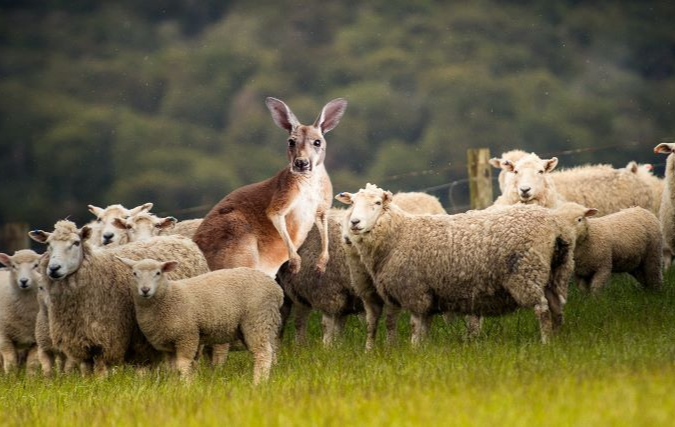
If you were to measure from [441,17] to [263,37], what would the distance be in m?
12.5

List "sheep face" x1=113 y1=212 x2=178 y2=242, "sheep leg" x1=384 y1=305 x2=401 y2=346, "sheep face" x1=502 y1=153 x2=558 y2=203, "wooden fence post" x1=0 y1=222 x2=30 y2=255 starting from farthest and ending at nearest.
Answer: "wooden fence post" x1=0 y1=222 x2=30 y2=255, "sheep face" x1=502 y1=153 x2=558 y2=203, "sheep face" x1=113 y1=212 x2=178 y2=242, "sheep leg" x1=384 y1=305 x2=401 y2=346

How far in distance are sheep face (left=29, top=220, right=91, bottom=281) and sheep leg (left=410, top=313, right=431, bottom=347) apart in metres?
2.67

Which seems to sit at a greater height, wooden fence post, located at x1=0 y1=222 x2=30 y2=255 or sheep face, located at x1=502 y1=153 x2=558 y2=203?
sheep face, located at x1=502 y1=153 x2=558 y2=203

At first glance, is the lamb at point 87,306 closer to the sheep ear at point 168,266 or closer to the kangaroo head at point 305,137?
the sheep ear at point 168,266

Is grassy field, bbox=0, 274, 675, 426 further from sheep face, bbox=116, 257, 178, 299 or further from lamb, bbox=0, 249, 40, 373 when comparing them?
lamb, bbox=0, 249, 40, 373

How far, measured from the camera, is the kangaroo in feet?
33.9

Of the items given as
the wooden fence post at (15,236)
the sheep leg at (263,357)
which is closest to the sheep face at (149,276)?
the sheep leg at (263,357)

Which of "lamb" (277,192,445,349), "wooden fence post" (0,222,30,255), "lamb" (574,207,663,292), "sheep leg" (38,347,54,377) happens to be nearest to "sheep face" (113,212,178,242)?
"lamb" (277,192,445,349)

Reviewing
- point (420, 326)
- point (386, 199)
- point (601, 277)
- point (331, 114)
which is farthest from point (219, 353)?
point (601, 277)

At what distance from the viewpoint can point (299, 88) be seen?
72.8 meters

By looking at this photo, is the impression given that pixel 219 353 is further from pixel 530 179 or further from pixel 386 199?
pixel 530 179

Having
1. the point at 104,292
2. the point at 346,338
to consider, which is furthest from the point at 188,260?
the point at 346,338

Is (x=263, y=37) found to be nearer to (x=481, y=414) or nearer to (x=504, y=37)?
(x=504, y=37)

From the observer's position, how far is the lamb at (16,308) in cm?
984
